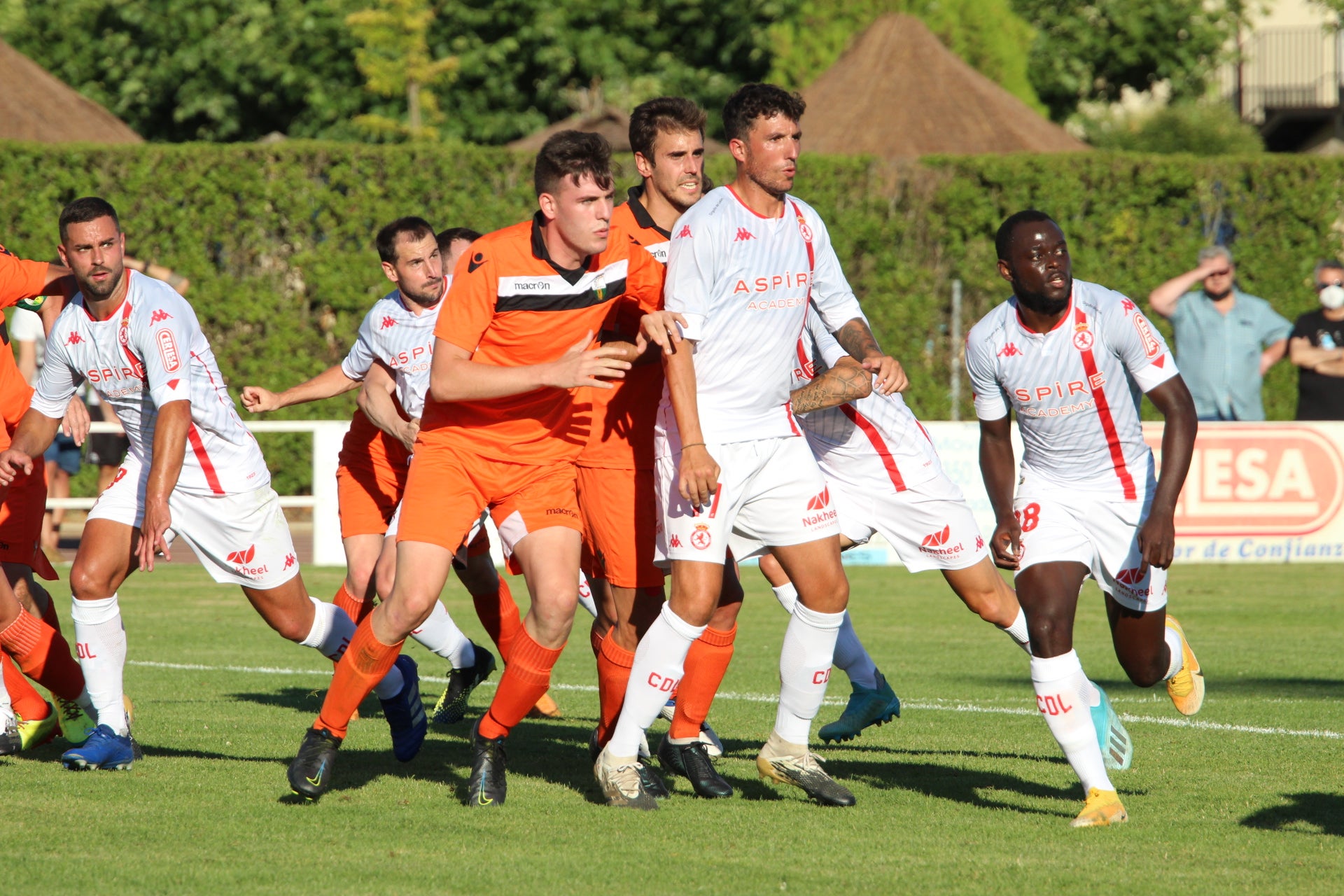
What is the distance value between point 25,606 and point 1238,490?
11.0 meters

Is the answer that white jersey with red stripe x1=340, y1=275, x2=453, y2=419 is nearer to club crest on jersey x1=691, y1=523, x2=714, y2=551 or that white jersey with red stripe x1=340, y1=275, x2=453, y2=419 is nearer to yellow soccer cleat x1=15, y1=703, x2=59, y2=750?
yellow soccer cleat x1=15, y1=703, x2=59, y2=750

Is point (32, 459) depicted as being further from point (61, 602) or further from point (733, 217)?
point (61, 602)

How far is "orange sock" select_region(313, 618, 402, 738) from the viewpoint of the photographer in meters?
5.73

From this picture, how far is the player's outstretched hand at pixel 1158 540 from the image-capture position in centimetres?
572

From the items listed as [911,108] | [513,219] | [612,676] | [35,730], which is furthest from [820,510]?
[911,108]

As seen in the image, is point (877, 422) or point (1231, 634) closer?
point (877, 422)

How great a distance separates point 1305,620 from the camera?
38.1 feet

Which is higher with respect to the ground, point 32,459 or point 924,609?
point 32,459

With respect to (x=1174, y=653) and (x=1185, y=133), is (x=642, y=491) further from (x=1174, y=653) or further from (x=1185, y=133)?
(x=1185, y=133)

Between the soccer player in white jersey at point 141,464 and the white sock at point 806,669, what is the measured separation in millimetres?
1553

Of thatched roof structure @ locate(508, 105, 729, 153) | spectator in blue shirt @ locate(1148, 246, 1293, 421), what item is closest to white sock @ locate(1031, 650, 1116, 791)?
spectator in blue shirt @ locate(1148, 246, 1293, 421)

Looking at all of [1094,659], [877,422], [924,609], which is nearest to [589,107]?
[924,609]

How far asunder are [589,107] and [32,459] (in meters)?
25.9

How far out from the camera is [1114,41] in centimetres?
3572
